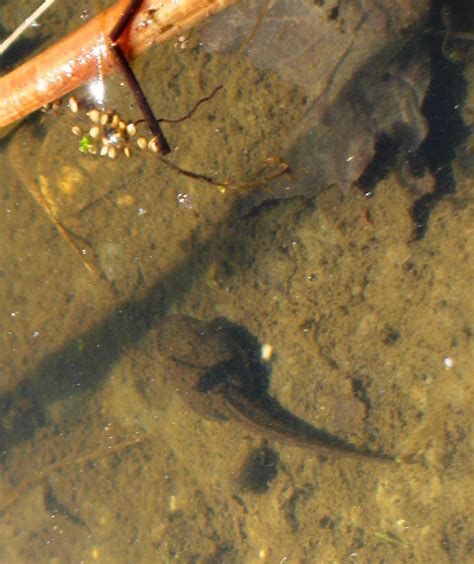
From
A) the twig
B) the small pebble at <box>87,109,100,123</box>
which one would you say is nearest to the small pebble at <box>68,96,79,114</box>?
the small pebble at <box>87,109,100,123</box>

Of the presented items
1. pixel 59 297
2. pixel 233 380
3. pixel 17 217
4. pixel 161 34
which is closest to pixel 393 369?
pixel 233 380

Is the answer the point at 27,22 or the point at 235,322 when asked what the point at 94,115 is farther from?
the point at 235,322

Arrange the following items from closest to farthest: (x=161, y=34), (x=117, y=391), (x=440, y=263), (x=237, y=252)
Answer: (x=161, y=34) → (x=440, y=263) → (x=237, y=252) → (x=117, y=391)

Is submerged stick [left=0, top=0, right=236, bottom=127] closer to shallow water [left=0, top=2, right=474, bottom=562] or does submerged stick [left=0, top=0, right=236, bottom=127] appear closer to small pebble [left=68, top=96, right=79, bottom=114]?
small pebble [left=68, top=96, right=79, bottom=114]

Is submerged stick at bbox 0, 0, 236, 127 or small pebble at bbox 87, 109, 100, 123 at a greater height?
submerged stick at bbox 0, 0, 236, 127

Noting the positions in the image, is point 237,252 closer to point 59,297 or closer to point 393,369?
point 393,369

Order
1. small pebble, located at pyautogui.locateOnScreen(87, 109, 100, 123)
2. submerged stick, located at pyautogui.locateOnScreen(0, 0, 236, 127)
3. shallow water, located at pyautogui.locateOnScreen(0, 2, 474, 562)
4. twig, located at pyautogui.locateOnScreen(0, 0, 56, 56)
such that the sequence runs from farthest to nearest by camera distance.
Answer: small pebble, located at pyautogui.locateOnScreen(87, 109, 100, 123), shallow water, located at pyautogui.locateOnScreen(0, 2, 474, 562), twig, located at pyautogui.locateOnScreen(0, 0, 56, 56), submerged stick, located at pyautogui.locateOnScreen(0, 0, 236, 127)

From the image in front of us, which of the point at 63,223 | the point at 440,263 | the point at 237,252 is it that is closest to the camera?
the point at 440,263
